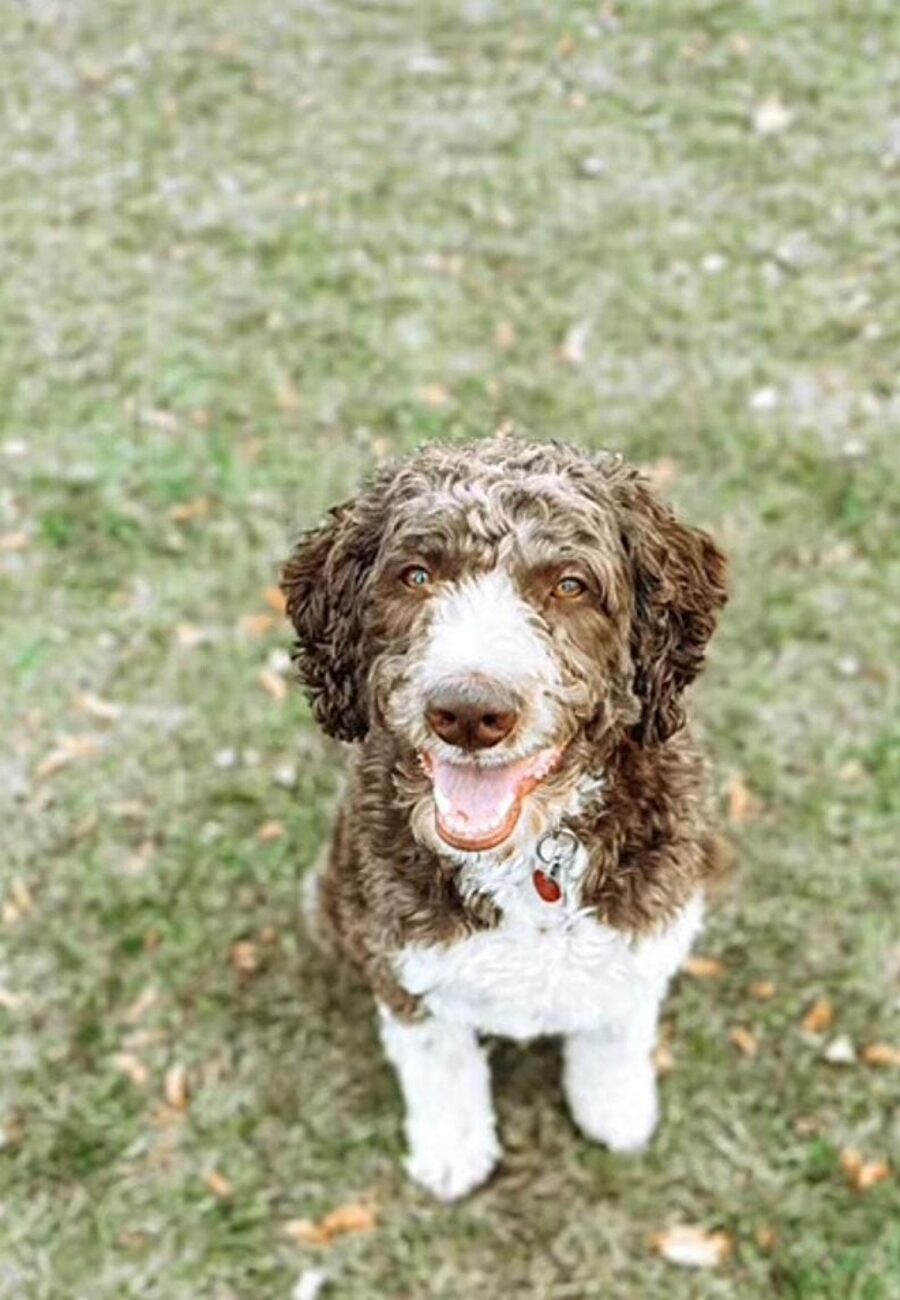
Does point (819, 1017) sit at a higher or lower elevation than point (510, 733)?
lower

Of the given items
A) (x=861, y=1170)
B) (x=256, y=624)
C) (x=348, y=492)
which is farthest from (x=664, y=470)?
(x=861, y=1170)

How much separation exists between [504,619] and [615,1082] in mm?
1825

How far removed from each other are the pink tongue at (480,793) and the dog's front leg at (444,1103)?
1094mm

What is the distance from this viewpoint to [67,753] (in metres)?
5.41

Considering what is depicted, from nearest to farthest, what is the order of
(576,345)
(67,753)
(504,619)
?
(504,619), (67,753), (576,345)

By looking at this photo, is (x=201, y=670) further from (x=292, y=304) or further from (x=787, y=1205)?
(x=787, y=1205)

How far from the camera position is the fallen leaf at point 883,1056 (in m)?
4.58

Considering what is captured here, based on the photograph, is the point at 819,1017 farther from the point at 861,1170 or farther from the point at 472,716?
the point at 472,716

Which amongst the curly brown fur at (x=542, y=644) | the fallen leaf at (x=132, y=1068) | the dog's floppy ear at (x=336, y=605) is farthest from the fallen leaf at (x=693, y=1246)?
the dog's floppy ear at (x=336, y=605)

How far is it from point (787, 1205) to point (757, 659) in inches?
72.5

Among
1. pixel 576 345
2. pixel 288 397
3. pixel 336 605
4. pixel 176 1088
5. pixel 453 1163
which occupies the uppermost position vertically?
pixel 336 605

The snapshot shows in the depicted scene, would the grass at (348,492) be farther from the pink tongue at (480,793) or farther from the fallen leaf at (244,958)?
the pink tongue at (480,793)

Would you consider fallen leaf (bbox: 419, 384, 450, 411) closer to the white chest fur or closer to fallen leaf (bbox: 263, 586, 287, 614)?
fallen leaf (bbox: 263, 586, 287, 614)

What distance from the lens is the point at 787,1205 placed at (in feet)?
14.3
